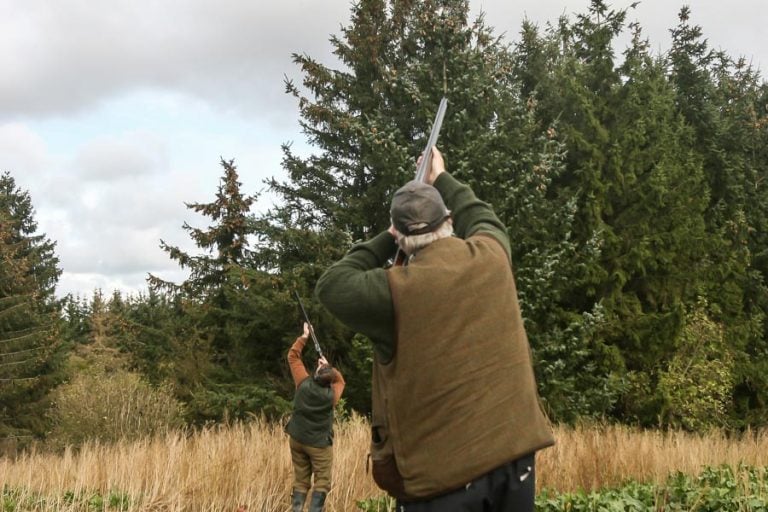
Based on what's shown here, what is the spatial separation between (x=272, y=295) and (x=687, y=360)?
12842mm

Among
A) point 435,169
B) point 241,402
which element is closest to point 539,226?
point 241,402

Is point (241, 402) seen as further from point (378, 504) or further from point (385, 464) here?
point (385, 464)

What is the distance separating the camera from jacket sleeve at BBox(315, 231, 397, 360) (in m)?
2.60

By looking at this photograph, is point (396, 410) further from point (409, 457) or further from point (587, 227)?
point (587, 227)

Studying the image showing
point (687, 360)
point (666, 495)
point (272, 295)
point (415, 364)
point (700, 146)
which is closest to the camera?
point (415, 364)

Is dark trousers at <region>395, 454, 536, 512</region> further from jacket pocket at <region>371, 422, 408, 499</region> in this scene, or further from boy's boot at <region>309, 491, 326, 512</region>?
boy's boot at <region>309, 491, 326, 512</region>

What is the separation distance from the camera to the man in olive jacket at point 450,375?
8.50ft

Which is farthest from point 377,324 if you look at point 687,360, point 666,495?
point 687,360

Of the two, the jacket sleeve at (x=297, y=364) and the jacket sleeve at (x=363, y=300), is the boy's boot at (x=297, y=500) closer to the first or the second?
the jacket sleeve at (x=297, y=364)

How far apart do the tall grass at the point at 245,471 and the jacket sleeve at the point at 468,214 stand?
418 centimetres

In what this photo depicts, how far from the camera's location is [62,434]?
2417cm

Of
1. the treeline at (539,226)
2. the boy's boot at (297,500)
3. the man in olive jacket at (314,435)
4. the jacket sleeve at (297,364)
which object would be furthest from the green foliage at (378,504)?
the treeline at (539,226)

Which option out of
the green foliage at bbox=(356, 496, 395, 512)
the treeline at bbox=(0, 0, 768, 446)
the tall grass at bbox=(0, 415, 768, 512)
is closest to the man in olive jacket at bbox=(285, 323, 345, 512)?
the tall grass at bbox=(0, 415, 768, 512)

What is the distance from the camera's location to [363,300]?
8.54 ft
